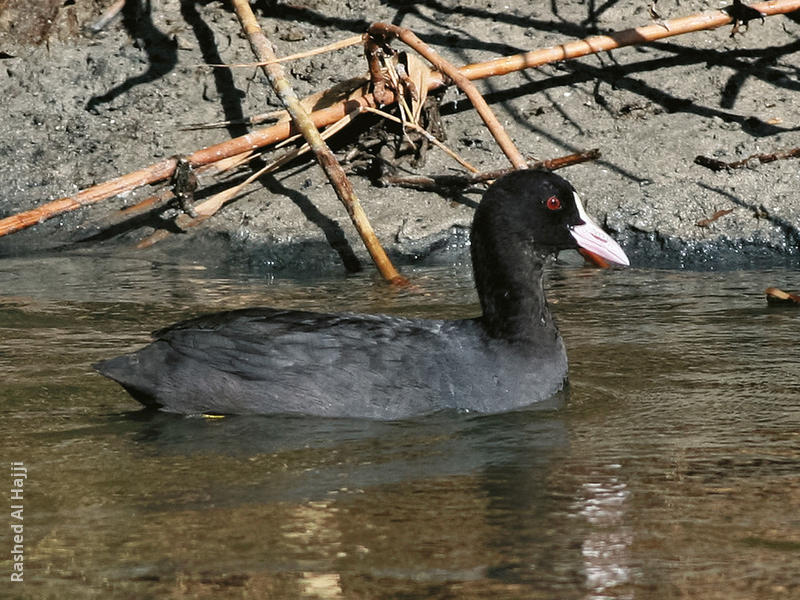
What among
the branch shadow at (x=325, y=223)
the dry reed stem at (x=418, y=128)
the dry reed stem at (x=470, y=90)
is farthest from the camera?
the branch shadow at (x=325, y=223)

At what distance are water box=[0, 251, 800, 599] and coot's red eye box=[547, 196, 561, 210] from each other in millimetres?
741

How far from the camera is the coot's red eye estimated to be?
218 inches

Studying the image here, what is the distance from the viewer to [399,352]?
204 inches

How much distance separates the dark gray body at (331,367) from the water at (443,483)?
0.29 feet

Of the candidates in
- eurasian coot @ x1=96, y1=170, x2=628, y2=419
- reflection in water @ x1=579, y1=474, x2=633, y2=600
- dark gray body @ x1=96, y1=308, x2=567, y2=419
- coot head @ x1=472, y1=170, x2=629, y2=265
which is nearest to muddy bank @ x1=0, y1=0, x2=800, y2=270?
coot head @ x1=472, y1=170, x2=629, y2=265

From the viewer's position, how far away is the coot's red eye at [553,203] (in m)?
5.53

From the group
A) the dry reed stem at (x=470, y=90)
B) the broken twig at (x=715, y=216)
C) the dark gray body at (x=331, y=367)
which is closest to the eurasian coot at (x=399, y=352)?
the dark gray body at (x=331, y=367)

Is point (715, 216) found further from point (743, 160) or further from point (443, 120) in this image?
point (443, 120)

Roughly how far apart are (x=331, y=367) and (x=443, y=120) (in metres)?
4.28

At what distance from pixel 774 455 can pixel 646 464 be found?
43cm

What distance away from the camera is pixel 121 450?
480 cm

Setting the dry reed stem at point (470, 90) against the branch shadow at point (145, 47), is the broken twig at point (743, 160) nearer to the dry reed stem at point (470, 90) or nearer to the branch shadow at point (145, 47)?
the dry reed stem at point (470, 90)

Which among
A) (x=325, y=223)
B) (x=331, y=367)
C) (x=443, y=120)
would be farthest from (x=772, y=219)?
(x=331, y=367)

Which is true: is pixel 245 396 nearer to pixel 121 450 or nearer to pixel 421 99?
pixel 121 450
